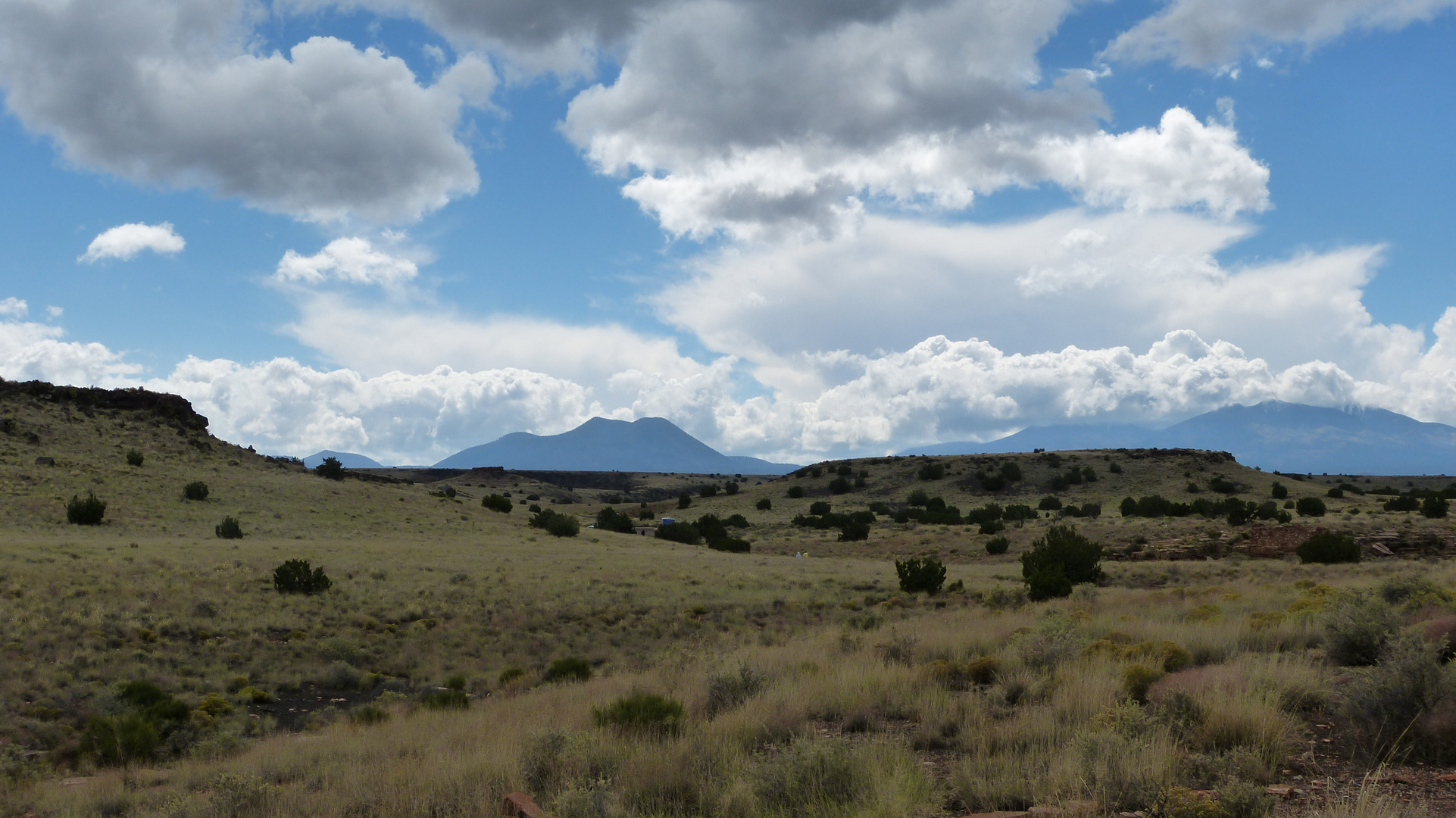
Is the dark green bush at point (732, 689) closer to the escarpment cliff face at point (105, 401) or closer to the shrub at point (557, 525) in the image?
the shrub at point (557, 525)

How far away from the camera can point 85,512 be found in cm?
3272

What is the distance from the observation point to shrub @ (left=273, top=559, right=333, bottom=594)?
22.7 m

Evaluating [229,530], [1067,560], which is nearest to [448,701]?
[1067,560]

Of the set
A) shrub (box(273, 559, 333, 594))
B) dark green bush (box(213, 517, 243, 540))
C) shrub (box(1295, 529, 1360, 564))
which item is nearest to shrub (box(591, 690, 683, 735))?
shrub (box(273, 559, 333, 594))

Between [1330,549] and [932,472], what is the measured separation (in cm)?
5165

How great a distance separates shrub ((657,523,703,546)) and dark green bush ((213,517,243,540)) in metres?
23.6

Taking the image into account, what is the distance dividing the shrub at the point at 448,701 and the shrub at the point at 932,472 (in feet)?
227

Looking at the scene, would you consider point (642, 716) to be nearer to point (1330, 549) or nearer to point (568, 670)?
point (568, 670)

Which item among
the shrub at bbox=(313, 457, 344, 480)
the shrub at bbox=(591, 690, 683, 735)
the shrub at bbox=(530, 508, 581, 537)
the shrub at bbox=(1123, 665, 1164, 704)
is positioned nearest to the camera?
the shrub at bbox=(1123, 665, 1164, 704)

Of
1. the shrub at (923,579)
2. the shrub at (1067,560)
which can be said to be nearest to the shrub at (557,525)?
the shrub at (923,579)

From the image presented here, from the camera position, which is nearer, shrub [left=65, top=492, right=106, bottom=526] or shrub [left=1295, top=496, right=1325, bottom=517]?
shrub [left=65, top=492, right=106, bottom=526]

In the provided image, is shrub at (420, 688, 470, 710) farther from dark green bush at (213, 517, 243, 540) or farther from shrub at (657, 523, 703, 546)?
shrub at (657, 523, 703, 546)

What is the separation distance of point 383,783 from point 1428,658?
9.32m

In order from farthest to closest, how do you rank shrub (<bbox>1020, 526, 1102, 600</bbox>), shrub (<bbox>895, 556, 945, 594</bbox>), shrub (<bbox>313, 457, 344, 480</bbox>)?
shrub (<bbox>313, 457, 344, 480</bbox>)
shrub (<bbox>895, 556, 945, 594</bbox>)
shrub (<bbox>1020, 526, 1102, 600</bbox>)
